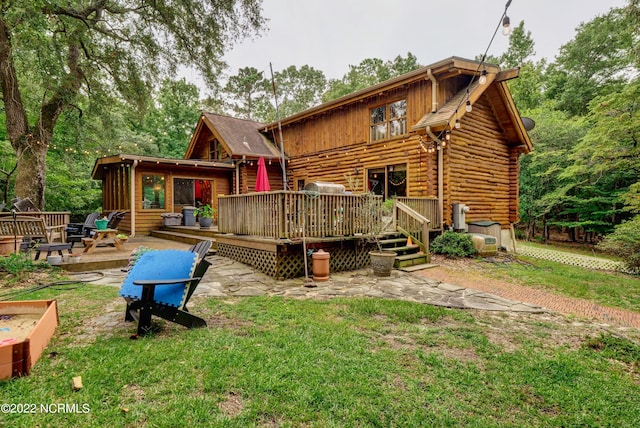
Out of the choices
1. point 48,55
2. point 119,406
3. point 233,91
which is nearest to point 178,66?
point 48,55

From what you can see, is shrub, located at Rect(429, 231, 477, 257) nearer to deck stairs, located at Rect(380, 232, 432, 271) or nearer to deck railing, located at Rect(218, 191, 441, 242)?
deck stairs, located at Rect(380, 232, 432, 271)

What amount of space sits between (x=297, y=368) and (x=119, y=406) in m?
1.24

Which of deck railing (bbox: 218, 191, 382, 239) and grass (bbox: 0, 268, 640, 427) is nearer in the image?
grass (bbox: 0, 268, 640, 427)

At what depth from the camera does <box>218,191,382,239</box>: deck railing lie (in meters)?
5.92

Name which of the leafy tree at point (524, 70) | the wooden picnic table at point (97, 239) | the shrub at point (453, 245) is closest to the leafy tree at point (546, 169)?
the leafy tree at point (524, 70)

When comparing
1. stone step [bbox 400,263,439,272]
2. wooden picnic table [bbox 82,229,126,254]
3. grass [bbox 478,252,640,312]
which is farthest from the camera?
wooden picnic table [bbox 82,229,126,254]

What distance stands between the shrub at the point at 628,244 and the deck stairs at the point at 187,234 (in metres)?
10.8

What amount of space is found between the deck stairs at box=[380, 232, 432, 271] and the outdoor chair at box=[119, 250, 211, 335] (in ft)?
16.2

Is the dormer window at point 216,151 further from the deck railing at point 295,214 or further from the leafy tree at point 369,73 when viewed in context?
the leafy tree at point 369,73

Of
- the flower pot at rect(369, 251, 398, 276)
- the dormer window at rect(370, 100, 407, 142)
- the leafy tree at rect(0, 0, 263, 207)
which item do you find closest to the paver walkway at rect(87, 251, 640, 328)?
the flower pot at rect(369, 251, 398, 276)

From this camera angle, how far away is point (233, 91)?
3017 cm

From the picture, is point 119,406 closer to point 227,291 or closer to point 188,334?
point 188,334

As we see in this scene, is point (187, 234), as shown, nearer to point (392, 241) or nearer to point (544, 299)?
point (392, 241)

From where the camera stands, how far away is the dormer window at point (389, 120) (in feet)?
34.1
